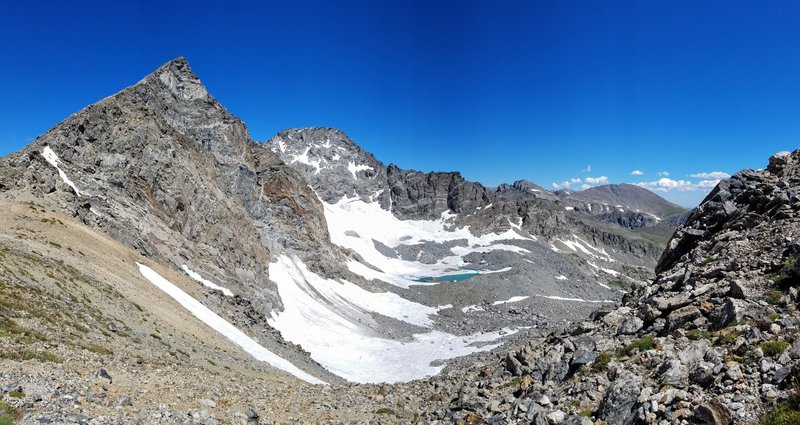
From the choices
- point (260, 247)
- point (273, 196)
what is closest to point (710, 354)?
point (260, 247)

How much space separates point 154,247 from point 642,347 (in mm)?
56236

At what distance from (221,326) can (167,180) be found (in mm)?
37866

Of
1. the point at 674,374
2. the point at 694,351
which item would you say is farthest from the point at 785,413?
the point at 694,351

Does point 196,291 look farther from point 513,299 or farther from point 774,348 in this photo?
point 513,299

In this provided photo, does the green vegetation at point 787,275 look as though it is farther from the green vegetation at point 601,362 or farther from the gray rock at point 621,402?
the gray rock at point 621,402

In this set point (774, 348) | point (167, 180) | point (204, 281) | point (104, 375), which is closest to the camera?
point (774, 348)

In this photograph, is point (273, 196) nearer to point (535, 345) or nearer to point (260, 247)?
point (260, 247)

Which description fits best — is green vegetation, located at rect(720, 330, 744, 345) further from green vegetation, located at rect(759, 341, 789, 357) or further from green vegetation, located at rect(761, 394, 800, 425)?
green vegetation, located at rect(761, 394, 800, 425)

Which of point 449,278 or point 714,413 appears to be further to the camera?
point 449,278

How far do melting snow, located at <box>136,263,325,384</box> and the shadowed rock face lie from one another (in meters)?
11.4

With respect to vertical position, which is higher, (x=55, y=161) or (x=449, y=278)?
(x=55, y=161)

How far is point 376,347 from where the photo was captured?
74.9 metres

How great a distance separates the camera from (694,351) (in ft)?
39.8

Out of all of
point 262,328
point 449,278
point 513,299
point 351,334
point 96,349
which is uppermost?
point 449,278
